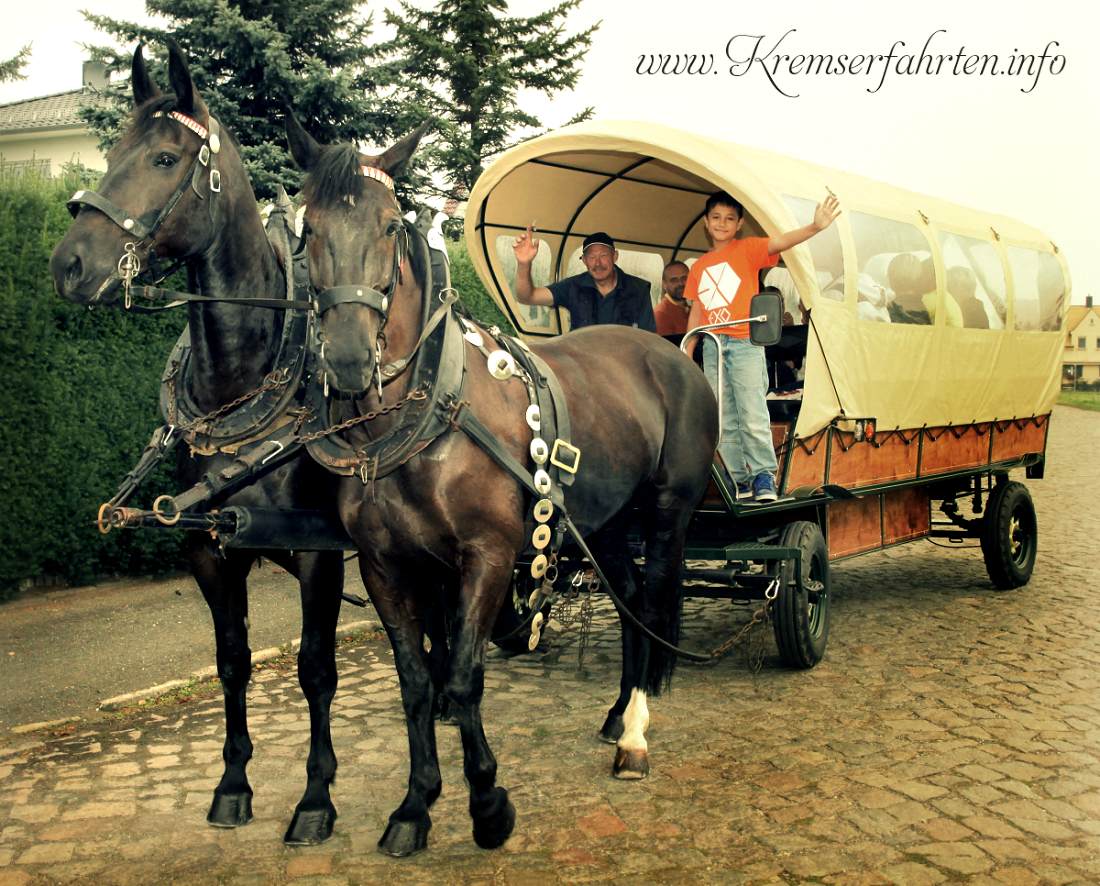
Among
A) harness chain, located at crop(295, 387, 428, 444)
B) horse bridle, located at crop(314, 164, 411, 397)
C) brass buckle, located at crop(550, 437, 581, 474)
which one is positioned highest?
horse bridle, located at crop(314, 164, 411, 397)

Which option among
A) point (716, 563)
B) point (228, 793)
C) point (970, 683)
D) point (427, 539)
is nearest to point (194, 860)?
point (228, 793)

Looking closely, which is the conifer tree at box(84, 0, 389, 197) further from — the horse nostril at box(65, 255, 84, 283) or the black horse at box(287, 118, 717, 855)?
the horse nostril at box(65, 255, 84, 283)

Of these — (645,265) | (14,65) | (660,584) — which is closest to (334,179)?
(660,584)

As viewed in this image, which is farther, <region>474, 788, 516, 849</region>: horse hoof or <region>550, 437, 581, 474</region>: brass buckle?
<region>550, 437, 581, 474</region>: brass buckle

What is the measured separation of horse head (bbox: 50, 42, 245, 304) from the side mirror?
8.53 feet

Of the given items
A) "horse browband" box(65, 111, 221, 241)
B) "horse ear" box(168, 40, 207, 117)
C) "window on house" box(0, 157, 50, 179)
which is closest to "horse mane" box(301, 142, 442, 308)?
"horse browband" box(65, 111, 221, 241)

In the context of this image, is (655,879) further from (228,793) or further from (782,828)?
(228,793)

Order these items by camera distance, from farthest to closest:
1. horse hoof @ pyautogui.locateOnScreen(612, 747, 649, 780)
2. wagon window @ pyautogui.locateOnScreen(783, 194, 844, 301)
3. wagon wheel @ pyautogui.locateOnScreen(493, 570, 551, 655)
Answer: wagon window @ pyautogui.locateOnScreen(783, 194, 844, 301) → wagon wheel @ pyautogui.locateOnScreen(493, 570, 551, 655) → horse hoof @ pyautogui.locateOnScreen(612, 747, 649, 780)

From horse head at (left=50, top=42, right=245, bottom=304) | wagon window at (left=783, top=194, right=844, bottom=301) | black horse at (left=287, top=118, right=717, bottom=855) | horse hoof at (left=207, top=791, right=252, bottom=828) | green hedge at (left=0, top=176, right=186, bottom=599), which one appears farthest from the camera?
green hedge at (left=0, top=176, right=186, bottom=599)

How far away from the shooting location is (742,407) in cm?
570

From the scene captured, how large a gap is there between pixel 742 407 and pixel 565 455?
1856 mm

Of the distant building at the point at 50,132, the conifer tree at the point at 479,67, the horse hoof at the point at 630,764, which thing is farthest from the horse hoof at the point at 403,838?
the distant building at the point at 50,132

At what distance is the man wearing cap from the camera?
21.9 ft

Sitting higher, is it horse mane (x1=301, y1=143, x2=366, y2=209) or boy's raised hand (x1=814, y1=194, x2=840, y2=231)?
boy's raised hand (x1=814, y1=194, x2=840, y2=231)
